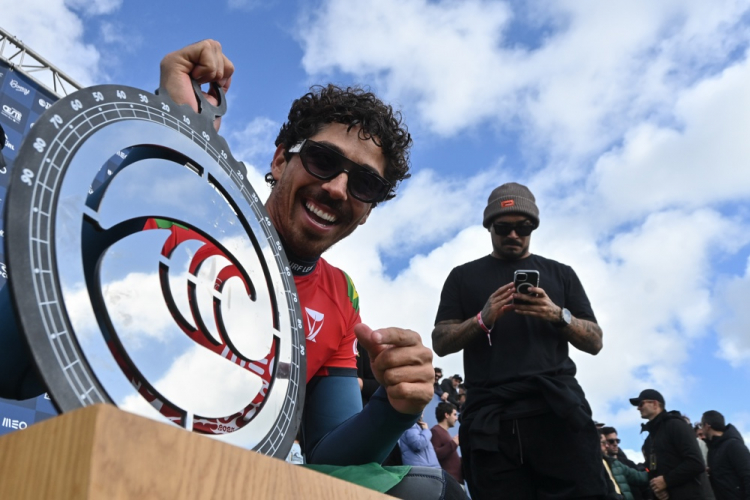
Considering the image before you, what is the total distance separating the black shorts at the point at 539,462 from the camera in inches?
88.9

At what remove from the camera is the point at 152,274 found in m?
0.83

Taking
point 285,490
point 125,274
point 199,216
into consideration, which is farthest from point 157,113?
point 285,490

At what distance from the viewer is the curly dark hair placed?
169 centimetres

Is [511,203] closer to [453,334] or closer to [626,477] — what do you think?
[453,334]

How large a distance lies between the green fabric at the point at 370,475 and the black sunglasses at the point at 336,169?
642 millimetres

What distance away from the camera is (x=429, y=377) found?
1104 millimetres

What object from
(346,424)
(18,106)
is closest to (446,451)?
(346,424)

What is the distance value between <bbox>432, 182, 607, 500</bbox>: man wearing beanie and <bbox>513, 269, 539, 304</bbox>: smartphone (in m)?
0.02

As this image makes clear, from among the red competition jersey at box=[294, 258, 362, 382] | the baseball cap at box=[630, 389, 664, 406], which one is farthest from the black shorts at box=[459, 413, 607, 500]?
the baseball cap at box=[630, 389, 664, 406]

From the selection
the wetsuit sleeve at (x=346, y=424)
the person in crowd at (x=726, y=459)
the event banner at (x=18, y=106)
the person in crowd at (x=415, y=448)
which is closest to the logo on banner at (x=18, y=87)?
the event banner at (x=18, y=106)

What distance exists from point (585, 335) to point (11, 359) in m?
2.08

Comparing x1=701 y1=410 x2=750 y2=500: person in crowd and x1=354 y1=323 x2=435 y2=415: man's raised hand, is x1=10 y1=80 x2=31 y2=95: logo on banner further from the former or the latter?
x1=701 y1=410 x2=750 y2=500: person in crowd

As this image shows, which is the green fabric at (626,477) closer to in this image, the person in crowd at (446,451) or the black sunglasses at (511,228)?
the person in crowd at (446,451)

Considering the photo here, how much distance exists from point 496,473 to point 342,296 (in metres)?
1.06
